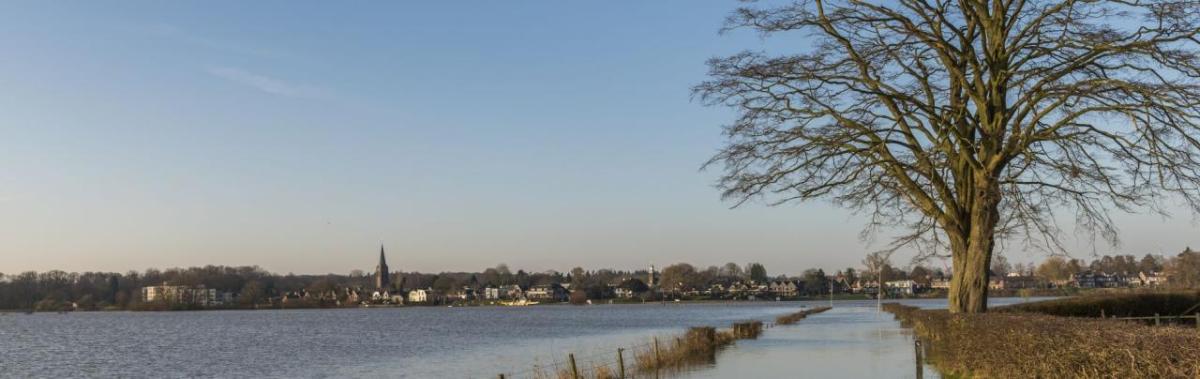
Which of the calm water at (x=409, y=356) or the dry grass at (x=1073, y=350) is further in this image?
the calm water at (x=409, y=356)

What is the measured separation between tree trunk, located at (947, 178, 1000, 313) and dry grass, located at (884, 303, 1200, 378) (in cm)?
396

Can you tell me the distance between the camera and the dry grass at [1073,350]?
8.48 meters

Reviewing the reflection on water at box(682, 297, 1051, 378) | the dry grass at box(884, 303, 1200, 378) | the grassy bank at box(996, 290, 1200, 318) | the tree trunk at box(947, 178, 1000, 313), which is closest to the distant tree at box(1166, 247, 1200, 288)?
the grassy bank at box(996, 290, 1200, 318)

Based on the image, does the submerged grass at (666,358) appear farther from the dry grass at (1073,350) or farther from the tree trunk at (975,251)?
the dry grass at (1073,350)

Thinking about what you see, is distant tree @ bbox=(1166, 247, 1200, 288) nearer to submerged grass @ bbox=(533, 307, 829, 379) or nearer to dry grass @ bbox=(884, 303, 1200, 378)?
submerged grass @ bbox=(533, 307, 829, 379)

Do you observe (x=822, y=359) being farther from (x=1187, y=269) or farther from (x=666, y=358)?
(x=1187, y=269)

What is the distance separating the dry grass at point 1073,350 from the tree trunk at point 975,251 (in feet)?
13.0

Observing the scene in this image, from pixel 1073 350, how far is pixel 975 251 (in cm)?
1196

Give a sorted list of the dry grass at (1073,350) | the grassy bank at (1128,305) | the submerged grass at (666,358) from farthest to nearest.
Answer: the grassy bank at (1128,305)
the submerged grass at (666,358)
the dry grass at (1073,350)

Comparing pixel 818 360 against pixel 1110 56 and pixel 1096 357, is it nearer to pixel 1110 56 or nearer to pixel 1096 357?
pixel 1110 56

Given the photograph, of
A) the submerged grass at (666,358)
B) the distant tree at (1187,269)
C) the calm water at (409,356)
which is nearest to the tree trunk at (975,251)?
the calm water at (409,356)

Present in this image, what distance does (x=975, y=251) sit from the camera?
21703 mm

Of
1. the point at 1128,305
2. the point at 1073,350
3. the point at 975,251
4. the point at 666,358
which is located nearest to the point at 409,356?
the point at 666,358

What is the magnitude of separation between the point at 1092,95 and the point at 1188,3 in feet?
7.95
